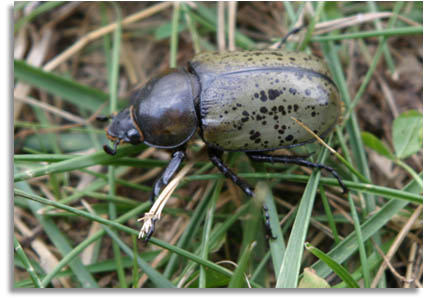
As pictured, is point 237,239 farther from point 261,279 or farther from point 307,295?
point 307,295

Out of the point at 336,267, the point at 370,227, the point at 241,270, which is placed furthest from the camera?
the point at 370,227

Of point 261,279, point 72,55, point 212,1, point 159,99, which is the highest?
point 212,1

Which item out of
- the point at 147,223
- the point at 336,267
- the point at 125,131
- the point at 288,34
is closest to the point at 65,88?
the point at 125,131

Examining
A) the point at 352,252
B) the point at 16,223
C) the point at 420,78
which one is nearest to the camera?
the point at 352,252

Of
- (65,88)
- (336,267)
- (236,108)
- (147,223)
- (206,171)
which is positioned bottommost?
(336,267)

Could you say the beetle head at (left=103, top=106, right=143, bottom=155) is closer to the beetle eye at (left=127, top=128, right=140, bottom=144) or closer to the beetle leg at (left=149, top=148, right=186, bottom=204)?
the beetle eye at (left=127, top=128, right=140, bottom=144)

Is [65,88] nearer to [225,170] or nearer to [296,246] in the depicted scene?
[225,170]

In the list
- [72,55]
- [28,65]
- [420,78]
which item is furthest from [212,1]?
[420,78]
